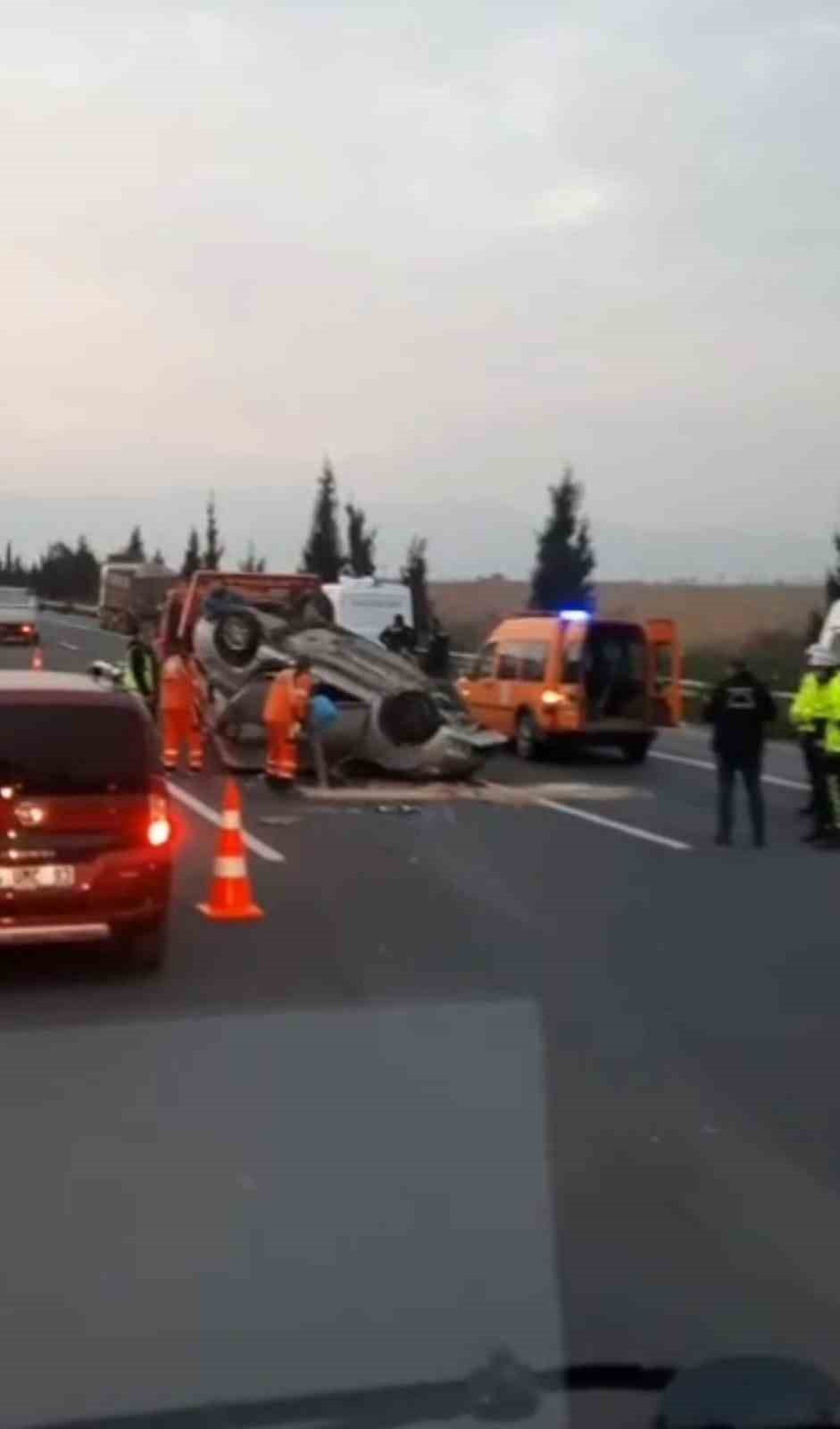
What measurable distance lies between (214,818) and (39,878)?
1052cm

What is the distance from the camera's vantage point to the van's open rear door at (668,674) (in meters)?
30.8

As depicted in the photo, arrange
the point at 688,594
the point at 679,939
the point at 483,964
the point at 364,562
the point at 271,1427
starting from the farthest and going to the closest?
the point at 688,594, the point at 364,562, the point at 679,939, the point at 483,964, the point at 271,1427

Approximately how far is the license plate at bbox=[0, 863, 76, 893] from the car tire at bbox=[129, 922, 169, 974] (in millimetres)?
550

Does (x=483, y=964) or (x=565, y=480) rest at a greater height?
(x=565, y=480)

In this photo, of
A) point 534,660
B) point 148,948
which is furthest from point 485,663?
point 148,948

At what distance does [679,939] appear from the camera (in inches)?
588

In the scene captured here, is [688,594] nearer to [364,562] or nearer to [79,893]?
[364,562]

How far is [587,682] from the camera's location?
98.9 ft

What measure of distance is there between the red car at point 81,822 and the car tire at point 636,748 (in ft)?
58.7

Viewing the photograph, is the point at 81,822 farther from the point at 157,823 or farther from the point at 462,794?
the point at 462,794

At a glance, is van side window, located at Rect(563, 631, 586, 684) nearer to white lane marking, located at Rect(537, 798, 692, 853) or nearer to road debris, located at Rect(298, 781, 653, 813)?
road debris, located at Rect(298, 781, 653, 813)

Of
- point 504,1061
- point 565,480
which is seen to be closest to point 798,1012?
point 504,1061

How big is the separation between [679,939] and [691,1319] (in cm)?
848

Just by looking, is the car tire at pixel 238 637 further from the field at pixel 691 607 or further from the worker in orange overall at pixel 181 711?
the field at pixel 691 607
